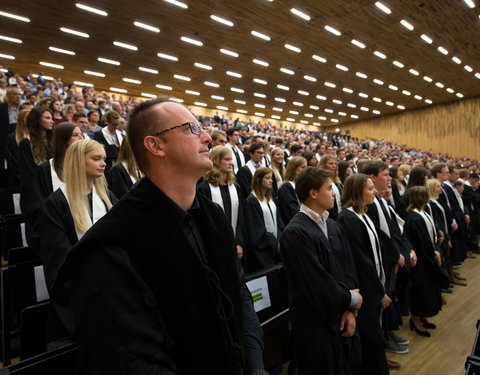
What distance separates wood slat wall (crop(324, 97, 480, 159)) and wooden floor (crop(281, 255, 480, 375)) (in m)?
26.5

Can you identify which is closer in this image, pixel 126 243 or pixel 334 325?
pixel 126 243

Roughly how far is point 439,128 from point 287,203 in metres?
29.1

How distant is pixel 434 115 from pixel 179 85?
2202cm

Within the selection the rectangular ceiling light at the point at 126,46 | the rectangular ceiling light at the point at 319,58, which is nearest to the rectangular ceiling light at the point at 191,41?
the rectangular ceiling light at the point at 126,46

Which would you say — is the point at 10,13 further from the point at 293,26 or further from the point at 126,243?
the point at 126,243

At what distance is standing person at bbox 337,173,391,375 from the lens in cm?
283

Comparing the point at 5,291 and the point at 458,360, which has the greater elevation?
the point at 5,291

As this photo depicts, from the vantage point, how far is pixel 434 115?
28.6m

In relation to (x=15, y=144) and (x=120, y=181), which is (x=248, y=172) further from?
(x=15, y=144)

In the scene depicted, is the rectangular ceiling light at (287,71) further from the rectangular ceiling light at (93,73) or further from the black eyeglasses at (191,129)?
the black eyeglasses at (191,129)

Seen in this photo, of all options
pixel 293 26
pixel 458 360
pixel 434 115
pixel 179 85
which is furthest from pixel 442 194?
pixel 434 115

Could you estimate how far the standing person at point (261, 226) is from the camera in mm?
4168

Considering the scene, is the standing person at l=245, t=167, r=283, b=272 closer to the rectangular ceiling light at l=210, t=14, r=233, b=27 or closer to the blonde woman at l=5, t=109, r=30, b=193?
the blonde woman at l=5, t=109, r=30, b=193

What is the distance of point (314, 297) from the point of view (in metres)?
2.41
